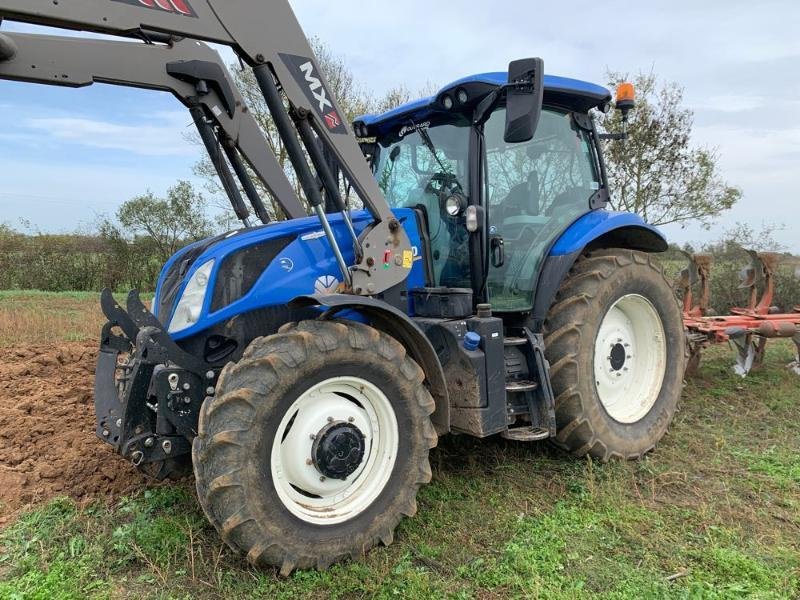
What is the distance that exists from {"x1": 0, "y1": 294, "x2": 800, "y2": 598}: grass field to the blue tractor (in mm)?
199

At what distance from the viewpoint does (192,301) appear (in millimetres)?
3229

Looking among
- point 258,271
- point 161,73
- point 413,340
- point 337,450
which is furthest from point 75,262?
point 337,450

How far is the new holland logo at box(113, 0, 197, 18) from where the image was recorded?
9.05 ft

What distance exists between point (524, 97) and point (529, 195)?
1036mm

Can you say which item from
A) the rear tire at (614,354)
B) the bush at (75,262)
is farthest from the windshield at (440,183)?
the bush at (75,262)

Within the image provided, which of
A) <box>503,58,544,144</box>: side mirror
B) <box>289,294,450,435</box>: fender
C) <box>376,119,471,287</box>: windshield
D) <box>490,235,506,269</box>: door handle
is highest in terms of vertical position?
<box>503,58,544,144</box>: side mirror

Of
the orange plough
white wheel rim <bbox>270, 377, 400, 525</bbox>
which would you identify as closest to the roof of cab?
white wheel rim <bbox>270, 377, 400, 525</bbox>

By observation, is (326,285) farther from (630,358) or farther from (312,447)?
(630,358)

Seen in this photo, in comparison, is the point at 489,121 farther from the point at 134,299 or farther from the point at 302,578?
the point at 302,578

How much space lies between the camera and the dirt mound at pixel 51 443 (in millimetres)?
3477

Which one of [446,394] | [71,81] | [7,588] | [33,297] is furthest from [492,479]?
[33,297]

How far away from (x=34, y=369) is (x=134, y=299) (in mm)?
3418

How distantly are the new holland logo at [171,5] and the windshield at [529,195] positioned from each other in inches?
72.0

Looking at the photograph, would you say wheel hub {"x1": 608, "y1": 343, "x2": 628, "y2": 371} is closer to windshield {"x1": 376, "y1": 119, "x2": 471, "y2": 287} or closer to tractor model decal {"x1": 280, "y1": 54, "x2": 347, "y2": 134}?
windshield {"x1": 376, "y1": 119, "x2": 471, "y2": 287}
